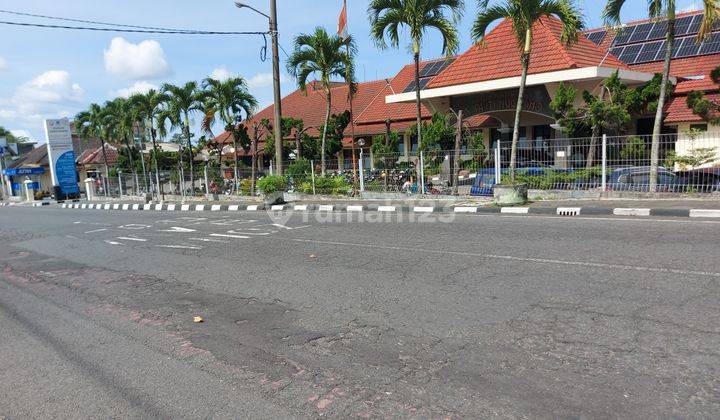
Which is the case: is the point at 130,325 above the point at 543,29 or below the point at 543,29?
below

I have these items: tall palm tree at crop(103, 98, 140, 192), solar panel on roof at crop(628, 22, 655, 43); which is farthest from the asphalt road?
tall palm tree at crop(103, 98, 140, 192)

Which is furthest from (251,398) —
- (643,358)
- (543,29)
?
(543,29)

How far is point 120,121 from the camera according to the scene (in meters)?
31.5

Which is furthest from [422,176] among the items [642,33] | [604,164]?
[642,33]

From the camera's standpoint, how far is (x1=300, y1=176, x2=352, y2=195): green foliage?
1964 centimetres

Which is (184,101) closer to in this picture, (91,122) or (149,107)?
(149,107)

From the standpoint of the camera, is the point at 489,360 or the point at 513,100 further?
the point at 513,100

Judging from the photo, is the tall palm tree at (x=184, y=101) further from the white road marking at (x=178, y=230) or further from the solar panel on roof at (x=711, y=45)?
the solar panel on roof at (x=711, y=45)

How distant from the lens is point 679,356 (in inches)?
146

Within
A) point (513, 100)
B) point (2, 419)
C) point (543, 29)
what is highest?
point (543, 29)

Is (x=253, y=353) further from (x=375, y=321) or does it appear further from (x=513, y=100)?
(x=513, y=100)

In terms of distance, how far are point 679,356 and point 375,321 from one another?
2.44 m

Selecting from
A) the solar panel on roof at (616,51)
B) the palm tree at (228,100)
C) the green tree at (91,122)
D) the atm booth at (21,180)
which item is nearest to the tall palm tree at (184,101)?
the palm tree at (228,100)

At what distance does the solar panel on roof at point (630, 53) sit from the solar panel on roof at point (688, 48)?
163cm
